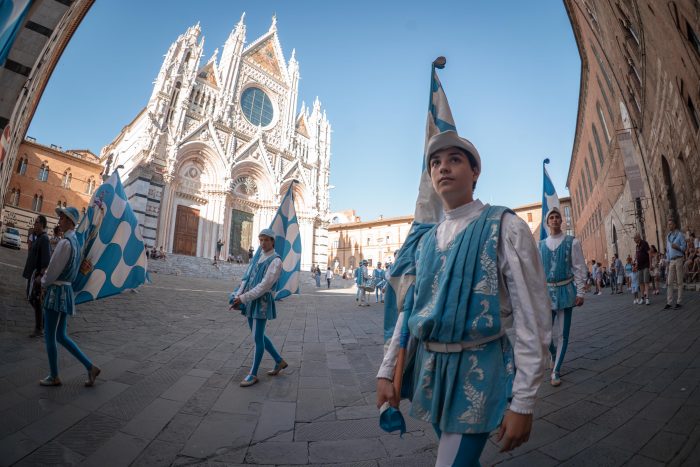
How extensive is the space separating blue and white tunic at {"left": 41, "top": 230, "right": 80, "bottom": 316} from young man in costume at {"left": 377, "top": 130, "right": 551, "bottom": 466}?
350 cm

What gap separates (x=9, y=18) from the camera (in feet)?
4.45

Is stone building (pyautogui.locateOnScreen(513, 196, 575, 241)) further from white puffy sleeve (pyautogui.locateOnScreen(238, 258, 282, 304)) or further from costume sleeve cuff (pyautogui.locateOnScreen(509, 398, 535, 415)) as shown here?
costume sleeve cuff (pyautogui.locateOnScreen(509, 398, 535, 415))

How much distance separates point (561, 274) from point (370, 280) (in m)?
11.5

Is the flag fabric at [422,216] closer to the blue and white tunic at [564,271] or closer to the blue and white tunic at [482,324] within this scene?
the blue and white tunic at [482,324]

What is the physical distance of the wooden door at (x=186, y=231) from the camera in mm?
21906

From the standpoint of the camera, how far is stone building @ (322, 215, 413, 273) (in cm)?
4269

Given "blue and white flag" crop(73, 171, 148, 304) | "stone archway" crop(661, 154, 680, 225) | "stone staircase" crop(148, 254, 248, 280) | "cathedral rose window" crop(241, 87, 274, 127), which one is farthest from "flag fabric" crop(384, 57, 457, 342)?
"cathedral rose window" crop(241, 87, 274, 127)

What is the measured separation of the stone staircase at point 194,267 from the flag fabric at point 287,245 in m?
14.3

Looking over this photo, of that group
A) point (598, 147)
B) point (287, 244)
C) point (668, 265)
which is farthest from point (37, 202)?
point (598, 147)

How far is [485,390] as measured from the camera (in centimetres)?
107

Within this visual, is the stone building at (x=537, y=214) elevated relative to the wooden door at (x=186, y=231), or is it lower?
elevated

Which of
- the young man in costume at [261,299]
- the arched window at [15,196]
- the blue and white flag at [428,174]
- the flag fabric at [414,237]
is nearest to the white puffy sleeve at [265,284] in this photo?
the young man in costume at [261,299]

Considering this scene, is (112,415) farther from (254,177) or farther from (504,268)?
(254,177)

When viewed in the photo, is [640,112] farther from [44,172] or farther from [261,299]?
[44,172]
